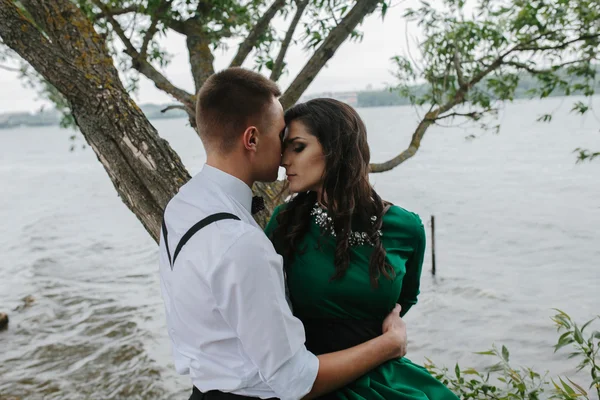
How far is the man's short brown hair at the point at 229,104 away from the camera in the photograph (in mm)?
1951

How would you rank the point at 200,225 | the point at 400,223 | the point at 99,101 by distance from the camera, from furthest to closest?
the point at 99,101
the point at 400,223
the point at 200,225

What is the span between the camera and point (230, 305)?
162 centimetres

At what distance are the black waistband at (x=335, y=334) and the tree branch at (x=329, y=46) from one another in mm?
2246

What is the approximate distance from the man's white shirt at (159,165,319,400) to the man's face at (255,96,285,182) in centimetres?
18

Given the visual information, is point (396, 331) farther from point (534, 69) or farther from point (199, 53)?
point (534, 69)

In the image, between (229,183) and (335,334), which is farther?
(335,334)

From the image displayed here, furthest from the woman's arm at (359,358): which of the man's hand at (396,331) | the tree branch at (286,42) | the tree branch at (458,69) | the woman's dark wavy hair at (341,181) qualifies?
the tree branch at (458,69)

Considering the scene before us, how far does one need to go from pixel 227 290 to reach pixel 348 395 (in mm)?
791

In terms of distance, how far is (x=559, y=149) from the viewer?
57594mm

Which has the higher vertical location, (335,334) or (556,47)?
(556,47)

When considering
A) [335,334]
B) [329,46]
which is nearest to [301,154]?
[335,334]

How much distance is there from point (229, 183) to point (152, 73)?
376cm

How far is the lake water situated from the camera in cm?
1088

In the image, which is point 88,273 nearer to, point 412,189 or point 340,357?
point 340,357
